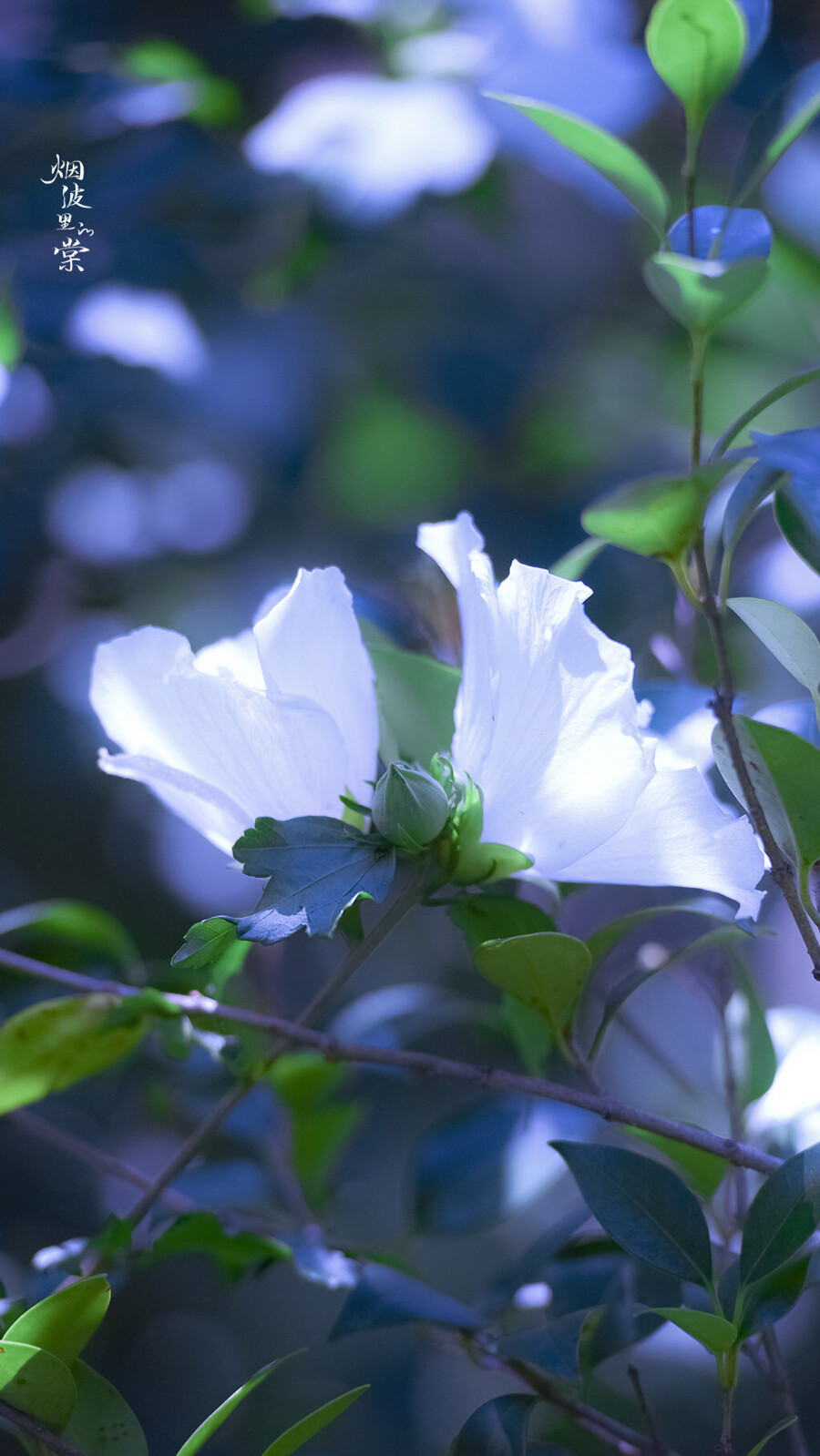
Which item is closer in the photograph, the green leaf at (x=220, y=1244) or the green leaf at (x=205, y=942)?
the green leaf at (x=205, y=942)

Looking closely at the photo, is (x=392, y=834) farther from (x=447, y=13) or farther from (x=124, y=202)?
(x=447, y=13)

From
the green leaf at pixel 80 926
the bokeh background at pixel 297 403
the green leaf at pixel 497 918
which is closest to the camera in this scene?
the green leaf at pixel 497 918

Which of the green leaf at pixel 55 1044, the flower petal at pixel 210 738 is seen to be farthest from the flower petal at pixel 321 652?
the green leaf at pixel 55 1044

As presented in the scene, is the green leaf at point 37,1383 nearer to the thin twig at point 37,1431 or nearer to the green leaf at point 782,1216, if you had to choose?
the thin twig at point 37,1431

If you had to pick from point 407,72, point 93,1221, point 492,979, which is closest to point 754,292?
point 492,979

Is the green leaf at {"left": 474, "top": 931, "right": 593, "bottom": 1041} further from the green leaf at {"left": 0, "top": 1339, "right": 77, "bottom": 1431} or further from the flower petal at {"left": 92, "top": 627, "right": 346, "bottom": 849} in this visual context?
the green leaf at {"left": 0, "top": 1339, "right": 77, "bottom": 1431}

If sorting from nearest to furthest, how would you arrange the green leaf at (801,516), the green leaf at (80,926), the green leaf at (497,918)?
the green leaf at (801,516) < the green leaf at (497,918) < the green leaf at (80,926)

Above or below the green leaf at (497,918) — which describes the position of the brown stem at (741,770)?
above
